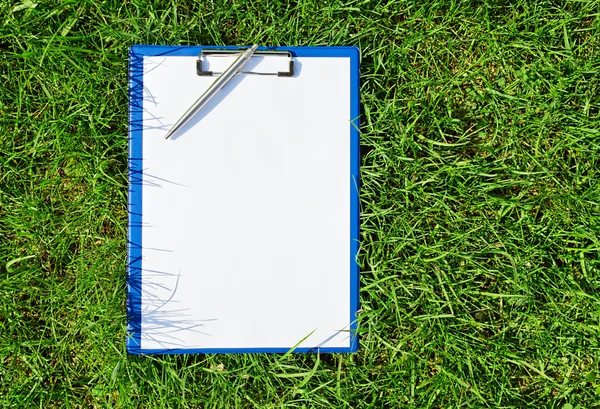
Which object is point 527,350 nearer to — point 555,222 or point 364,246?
point 555,222

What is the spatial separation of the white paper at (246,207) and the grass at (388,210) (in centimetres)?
6

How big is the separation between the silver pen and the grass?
0.24 feet

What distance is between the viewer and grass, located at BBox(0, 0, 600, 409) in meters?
1.06

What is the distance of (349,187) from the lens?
41.3 inches

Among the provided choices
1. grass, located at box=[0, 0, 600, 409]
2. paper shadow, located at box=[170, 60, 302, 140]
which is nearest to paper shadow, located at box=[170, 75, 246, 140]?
paper shadow, located at box=[170, 60, 302, 140]

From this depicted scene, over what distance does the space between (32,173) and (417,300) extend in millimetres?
811

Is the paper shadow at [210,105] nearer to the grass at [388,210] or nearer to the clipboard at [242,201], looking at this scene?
the clipboard at [242,201]

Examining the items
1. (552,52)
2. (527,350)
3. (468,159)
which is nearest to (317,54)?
(468,159)

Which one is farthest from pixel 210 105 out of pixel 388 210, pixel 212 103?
pixel 388 210

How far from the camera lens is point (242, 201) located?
1.04 m

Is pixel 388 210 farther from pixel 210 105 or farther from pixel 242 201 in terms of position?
pixel 210 105

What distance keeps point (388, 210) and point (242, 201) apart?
0.94ft

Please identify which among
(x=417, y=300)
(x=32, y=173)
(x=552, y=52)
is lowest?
(x=417, y=300)

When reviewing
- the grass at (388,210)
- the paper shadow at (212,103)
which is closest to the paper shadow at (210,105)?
the paper shadow at (212,103)
